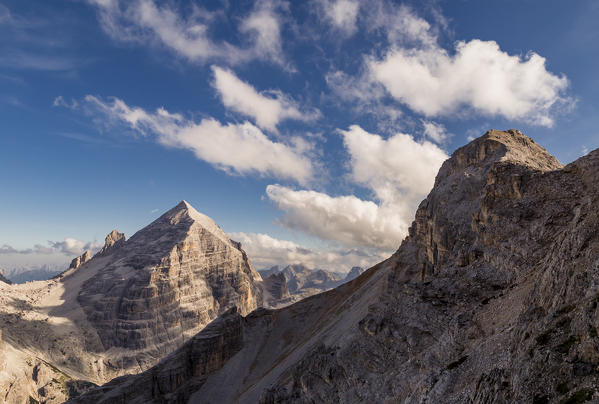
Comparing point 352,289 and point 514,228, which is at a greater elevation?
point 514,228

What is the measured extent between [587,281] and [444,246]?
74806 millimetres

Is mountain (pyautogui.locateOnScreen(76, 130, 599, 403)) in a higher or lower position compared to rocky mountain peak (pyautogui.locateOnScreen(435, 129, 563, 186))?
lower

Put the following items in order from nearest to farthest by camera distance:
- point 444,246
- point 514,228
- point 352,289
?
point 514,228 < point 444,246 < point 352,289

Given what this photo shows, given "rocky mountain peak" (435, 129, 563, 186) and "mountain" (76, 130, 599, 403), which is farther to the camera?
"rocky mountain peak" (435, 129, 563, 186)

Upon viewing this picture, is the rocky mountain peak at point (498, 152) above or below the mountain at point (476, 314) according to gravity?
above

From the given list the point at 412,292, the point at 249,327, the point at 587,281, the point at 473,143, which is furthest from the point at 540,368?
the point at 249,327

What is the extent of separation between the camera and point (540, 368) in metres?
20.8

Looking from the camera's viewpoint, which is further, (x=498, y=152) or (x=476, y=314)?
(x=498, y=152)

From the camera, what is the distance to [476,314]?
1655 inches

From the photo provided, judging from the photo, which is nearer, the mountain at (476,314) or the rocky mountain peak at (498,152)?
the mountain at (476,314)

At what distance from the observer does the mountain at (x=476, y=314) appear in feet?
73.0

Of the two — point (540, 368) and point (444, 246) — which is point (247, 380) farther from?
point (540, 368)

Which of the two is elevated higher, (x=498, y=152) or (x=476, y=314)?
(x=498, y=152)

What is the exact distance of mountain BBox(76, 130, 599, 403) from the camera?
22.3m
